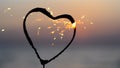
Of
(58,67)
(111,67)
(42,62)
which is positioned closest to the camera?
(42,62)

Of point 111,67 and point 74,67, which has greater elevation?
point 74,67

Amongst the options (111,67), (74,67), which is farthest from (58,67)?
(111,67)

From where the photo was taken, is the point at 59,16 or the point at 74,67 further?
the point at 74,67

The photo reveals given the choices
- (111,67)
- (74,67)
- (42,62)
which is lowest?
(111,67)

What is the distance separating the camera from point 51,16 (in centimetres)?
786

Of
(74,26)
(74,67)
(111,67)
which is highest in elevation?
(74,26)

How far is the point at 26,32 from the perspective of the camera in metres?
7.57

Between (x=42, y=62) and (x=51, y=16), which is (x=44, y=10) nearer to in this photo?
(x=51, y=16)

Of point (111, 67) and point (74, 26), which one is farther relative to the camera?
point (111, 67)

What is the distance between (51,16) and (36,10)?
500 mm

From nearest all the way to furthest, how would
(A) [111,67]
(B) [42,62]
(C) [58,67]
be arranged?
(B) [42,62] < (C) [58,67] < (A) [111,67]

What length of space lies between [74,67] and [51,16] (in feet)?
85.4

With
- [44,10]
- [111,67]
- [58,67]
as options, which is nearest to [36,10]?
[44,10]

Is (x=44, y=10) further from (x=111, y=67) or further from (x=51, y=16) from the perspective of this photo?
(x=111, y=67)
